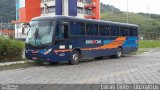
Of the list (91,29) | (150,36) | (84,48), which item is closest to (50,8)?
(150,36)

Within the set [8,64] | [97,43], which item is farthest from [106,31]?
[8,64]

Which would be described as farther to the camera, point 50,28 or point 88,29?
point 88,29

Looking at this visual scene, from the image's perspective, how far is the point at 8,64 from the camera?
819 inches

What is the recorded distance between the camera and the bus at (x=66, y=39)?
69.1ft

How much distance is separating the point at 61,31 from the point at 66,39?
62 centimetres

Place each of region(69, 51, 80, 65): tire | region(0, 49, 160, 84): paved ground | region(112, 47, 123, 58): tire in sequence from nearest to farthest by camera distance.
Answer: region(0, 49, 160, 84): paved ground < region(69, 51, 80, 65): tire < region(112, 47, 123, 58): tire

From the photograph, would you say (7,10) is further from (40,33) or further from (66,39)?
(40,33)

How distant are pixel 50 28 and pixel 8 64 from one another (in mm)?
3185

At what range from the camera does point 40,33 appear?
21344 mm

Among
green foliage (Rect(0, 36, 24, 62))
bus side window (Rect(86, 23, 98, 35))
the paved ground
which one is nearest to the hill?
bus side window (Rect(86, 23, 98, 35))

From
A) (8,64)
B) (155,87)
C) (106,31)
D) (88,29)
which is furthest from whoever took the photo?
(106,31)

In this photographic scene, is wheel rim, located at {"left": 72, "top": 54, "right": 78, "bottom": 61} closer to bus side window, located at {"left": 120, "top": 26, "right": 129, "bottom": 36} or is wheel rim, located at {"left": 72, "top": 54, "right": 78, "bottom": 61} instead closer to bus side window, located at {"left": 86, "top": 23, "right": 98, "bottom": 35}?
bus side window, located at {"left": 86, "top": 23, "right": 98, "bottom": 35}

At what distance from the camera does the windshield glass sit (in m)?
21.1

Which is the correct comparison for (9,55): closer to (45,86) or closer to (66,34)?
(66,34)
